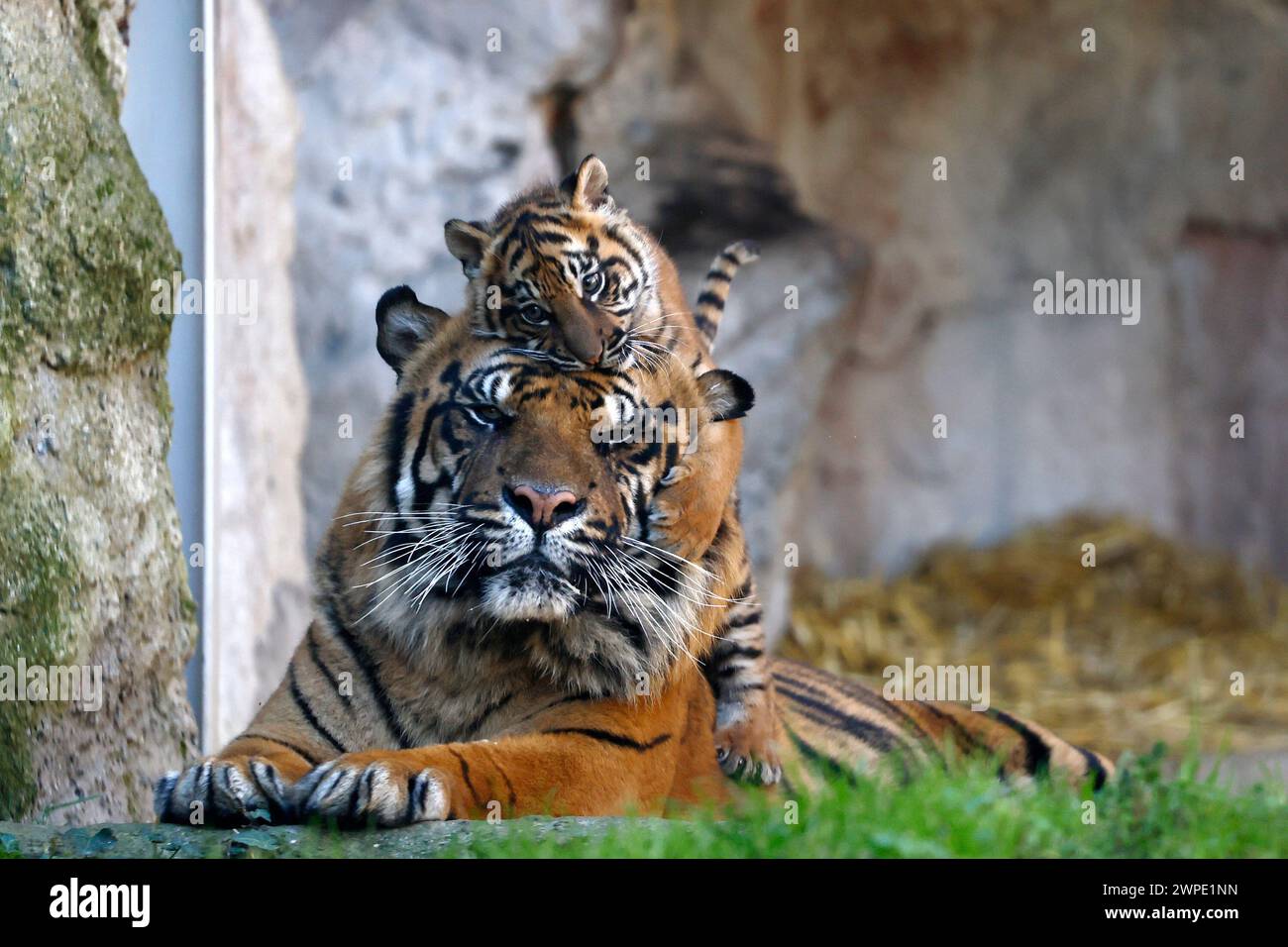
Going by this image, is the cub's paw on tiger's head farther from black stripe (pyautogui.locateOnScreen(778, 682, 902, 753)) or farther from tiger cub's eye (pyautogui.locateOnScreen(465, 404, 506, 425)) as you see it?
tiger cub's eye (pyautogui.locateOnScreen(465, 404, 506, 425))

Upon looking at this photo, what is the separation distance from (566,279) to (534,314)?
0.35 ft

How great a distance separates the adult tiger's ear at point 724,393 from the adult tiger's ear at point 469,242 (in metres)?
0.57

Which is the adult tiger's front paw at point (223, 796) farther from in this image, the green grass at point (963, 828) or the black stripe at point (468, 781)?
the green grass at point (963, 828)

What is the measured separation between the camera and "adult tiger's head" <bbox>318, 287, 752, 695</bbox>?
313 cm

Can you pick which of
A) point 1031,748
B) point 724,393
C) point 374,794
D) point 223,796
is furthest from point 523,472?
point 1031,748

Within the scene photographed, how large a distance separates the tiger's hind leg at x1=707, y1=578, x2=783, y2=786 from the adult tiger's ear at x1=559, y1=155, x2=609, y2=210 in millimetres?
986

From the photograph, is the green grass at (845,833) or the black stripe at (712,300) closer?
the green grass at (845,833)

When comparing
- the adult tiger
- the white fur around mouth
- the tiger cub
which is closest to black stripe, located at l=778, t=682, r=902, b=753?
the tiger cub

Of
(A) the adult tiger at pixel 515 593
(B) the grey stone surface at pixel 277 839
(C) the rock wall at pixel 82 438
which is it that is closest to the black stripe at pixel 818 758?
(A) the adult tiger at pixel 515 593

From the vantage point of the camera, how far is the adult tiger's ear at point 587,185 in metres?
3.42

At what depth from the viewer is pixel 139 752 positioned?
3.52m
